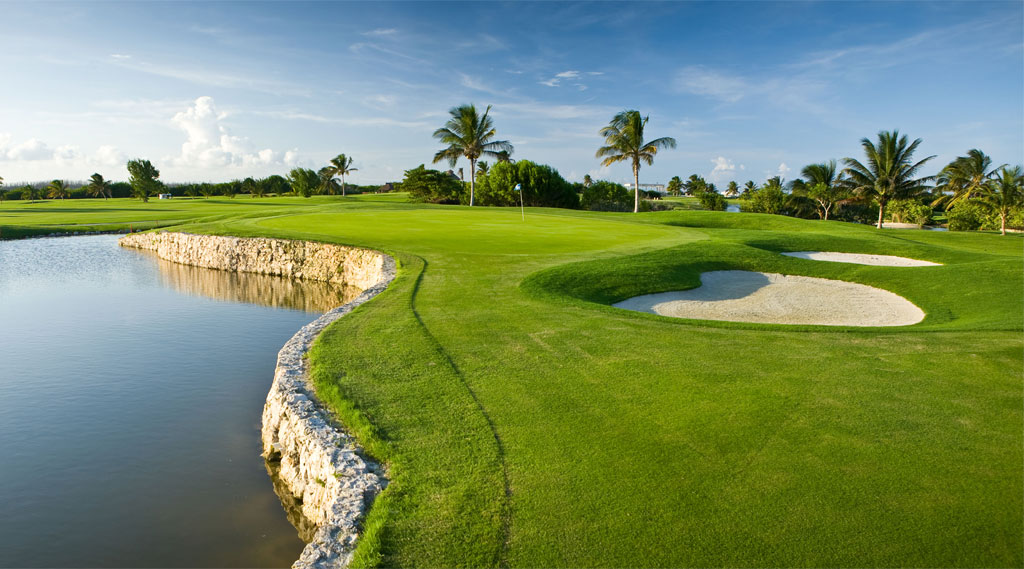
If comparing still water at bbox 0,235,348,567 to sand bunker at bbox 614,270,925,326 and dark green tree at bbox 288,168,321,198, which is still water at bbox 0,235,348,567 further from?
dark green tree at bbox 288,168,321,198

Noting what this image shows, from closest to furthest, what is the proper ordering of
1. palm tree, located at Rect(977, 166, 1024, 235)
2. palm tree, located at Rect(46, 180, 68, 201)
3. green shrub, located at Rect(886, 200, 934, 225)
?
palm tree, located at Rect(977, 166, 1024, 235) → green shrub, located at Rect(886, 200, 934, 225) → palm tree, located at Rect(46, 180, 68, 201)

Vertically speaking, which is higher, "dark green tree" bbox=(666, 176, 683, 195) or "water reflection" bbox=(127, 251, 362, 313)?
"dark green tree" bbox=(666, 176, 683, 195)

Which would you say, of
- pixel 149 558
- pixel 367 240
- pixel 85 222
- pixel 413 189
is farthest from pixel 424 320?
pixel 413 189

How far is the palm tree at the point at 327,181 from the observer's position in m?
97.1

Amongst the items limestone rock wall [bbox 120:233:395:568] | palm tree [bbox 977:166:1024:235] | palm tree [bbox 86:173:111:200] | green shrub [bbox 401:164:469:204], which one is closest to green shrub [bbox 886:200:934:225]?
palm tree [bbox 977:166:1024:235]

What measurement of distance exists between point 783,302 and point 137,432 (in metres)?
14.7

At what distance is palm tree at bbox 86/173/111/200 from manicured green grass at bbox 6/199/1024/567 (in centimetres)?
9253

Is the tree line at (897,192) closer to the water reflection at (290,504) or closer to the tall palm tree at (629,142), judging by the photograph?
the tall palm tree at (629,142)

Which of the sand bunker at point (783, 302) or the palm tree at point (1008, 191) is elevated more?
the palm tree at point (1008, 191)

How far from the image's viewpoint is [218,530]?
6480 millimetres

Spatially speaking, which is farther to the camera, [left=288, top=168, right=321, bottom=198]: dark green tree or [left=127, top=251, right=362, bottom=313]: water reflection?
[left=288, top=168, right=321, bottom=198]: dark green tree

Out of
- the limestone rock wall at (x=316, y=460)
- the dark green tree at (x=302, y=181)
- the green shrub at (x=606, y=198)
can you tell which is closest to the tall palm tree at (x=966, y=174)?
the green shrub at (x=606, y=198)

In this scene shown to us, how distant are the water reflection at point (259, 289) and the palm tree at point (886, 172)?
42.3 m

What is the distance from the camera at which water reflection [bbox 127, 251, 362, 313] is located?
19897 mm
